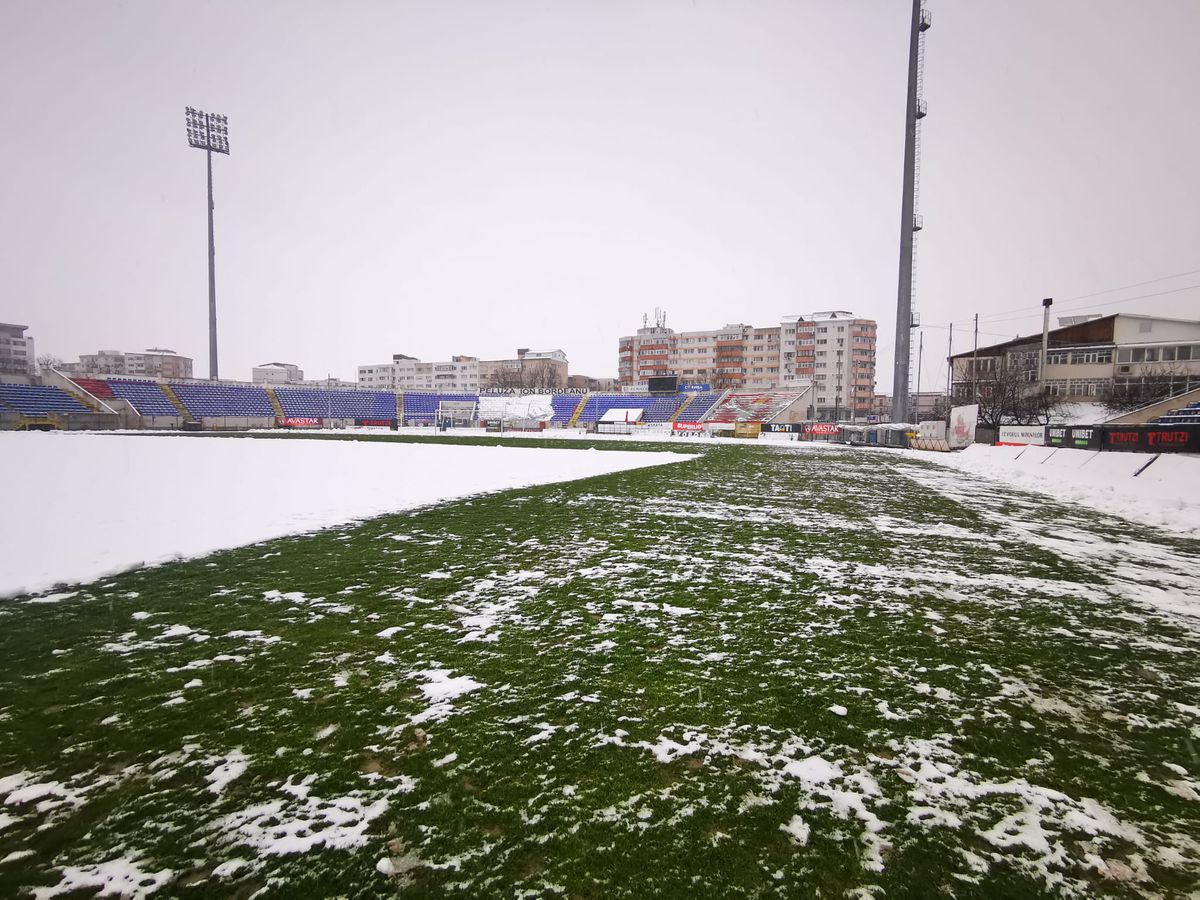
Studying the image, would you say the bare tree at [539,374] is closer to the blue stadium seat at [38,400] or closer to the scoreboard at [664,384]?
the scoreboard at [664,384]

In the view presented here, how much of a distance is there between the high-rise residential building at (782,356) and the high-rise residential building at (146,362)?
114m

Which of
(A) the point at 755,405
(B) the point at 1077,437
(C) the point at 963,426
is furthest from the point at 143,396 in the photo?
(B) the point at 1077,437

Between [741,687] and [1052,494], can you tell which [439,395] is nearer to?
[1052,494]

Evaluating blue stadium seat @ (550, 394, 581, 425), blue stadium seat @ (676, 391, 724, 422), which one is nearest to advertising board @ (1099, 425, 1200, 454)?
blue stadium seat @ (676, 391, 724, 422)

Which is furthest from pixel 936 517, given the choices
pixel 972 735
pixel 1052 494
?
pixel 972 735

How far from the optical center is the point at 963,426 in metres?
29.2

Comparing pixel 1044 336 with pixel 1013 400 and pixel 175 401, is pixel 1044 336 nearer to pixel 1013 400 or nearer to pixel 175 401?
pixel 1013 400

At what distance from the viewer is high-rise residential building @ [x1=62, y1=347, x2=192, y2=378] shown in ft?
433

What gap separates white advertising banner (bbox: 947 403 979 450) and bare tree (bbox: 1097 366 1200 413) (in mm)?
19600

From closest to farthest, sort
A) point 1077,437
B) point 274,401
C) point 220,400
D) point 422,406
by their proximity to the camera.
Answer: point 1077,437 → point 220,400 → point 274,401 → point 422,406

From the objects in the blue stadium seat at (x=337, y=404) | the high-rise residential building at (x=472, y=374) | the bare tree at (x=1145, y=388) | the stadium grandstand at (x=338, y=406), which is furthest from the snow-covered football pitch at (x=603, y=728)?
the high-rise residential building at (x=472, y=374)

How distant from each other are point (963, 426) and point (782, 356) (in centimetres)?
7044

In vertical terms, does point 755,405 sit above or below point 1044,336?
below

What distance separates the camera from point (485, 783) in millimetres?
2404
